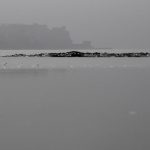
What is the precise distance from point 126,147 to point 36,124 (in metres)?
4.48

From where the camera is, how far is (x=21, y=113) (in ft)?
58.4

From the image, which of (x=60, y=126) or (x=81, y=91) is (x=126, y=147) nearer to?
(x=60, y=126)

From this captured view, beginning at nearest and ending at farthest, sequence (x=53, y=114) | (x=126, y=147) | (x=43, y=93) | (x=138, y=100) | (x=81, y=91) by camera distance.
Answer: (x=126, y=147)
(x=53, y=114)
(x=138, y=100)
(x=43, y=93)
(x=81, y=91)

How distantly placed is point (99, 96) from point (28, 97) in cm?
452

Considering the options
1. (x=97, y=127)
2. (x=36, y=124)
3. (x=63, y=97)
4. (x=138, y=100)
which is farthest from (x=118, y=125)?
(x=63, y=97)

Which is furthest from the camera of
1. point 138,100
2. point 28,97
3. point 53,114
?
point 28,97

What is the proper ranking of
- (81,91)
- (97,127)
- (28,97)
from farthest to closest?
(81,91), (28,97), (97,127)

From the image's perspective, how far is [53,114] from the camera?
57.4ft

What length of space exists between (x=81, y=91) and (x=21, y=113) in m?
10.5

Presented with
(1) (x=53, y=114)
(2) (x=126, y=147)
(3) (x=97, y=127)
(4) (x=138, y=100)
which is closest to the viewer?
(2) (x=126, y=147)

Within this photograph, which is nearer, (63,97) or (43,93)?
(63,97)

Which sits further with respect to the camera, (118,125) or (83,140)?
(118,125)

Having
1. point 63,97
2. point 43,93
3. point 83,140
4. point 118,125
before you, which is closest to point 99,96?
point 63,97

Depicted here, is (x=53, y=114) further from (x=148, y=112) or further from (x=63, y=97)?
(x=63, y=97)
